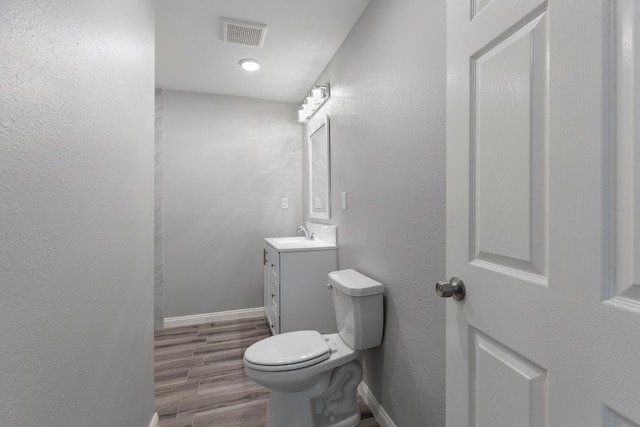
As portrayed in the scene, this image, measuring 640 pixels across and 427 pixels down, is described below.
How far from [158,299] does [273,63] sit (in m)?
2.39

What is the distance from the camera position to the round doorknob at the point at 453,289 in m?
0.76

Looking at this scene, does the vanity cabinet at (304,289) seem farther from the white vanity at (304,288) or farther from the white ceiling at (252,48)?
the white ceiling at (252,48)

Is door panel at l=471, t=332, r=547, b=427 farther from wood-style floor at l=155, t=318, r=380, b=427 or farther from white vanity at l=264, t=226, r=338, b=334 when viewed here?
white vanity at l=264, t=226, r=338, b=334

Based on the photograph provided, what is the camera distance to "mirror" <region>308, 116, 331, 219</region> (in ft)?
7.53

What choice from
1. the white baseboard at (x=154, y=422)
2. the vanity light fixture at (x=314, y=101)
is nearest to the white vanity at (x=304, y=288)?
the white baseboard at (x=154, y=422)

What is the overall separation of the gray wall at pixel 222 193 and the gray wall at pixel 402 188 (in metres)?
1.35

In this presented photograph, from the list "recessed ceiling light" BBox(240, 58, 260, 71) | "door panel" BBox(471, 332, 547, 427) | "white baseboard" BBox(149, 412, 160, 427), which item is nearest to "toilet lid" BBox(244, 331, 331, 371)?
"white baseboard" BBox(149, 412, 160, 427)

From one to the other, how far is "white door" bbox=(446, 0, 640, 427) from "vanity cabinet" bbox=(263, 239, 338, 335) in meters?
1.33

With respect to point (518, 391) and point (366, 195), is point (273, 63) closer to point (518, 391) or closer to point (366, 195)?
point (366, 195)

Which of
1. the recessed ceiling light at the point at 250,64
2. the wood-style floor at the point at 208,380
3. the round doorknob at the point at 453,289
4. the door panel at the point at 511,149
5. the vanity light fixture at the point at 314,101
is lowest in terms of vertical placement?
the wood-style floor at the point at 208,380

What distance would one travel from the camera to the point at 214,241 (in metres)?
2.88

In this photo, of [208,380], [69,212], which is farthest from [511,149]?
[208,380]

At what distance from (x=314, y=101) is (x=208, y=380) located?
232cm

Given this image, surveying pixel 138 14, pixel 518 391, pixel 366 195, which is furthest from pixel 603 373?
pixel 138 14
